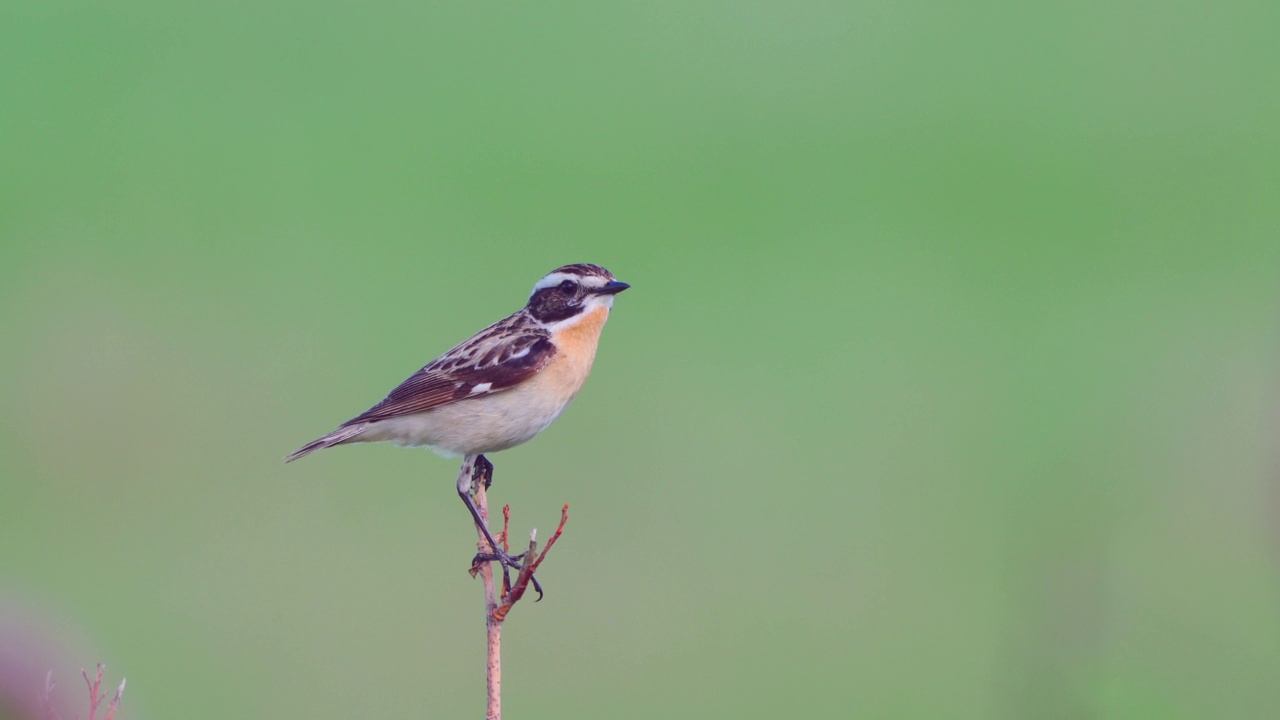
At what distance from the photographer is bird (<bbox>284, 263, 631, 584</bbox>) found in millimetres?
4496

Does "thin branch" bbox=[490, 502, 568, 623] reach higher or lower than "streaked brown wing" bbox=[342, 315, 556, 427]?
lower

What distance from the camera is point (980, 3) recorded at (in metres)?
24.2

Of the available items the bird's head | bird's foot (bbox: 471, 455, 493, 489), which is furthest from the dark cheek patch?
bird's foot (bbox: 471, 455, 493, 489)

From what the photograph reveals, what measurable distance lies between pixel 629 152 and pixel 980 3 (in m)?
8.51

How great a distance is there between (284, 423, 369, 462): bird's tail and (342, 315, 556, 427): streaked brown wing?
0.11 ft

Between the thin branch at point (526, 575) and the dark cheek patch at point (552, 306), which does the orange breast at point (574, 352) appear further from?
the thin branch at point (526, 575)

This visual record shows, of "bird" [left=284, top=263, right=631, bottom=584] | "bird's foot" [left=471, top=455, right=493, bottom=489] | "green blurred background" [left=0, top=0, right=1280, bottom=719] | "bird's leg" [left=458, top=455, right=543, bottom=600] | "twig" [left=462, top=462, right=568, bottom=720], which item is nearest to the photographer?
"twig" [left=462, top=462, right=568, bottom=720]

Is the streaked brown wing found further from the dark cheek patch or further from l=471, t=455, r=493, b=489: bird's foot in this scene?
l=471, t=455, r=493, b=489: bird's foot

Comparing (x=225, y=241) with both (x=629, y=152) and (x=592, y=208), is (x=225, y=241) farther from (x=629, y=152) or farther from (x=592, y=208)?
(x=629, y=152)

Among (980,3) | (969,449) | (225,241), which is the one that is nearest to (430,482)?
(969,449)

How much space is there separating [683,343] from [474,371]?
33.4ft

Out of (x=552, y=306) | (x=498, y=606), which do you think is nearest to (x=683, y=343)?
(x=552, y=306)

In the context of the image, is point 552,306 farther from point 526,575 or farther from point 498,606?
point 526,575

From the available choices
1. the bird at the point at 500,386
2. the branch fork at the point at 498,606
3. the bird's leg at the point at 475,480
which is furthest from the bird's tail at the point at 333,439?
the branch fork at the point at 498,606
